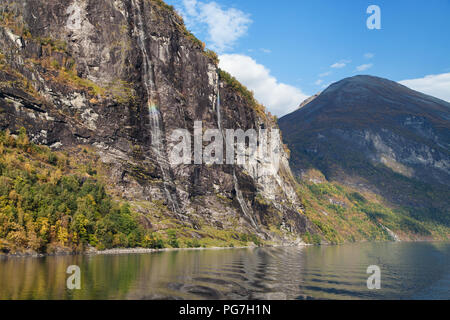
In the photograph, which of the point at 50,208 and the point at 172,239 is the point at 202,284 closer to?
the point at 50,208

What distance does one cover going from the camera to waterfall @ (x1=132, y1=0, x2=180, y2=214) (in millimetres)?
150625

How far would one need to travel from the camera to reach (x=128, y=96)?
520ft

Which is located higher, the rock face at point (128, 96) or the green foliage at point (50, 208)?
the rock face at point (128, 96)

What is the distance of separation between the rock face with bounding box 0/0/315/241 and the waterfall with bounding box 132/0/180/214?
44 cm

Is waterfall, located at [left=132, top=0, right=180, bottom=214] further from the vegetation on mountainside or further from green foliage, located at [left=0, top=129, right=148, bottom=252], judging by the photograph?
green foliage, located at [left=0, top=129, right=148, bottom=252]

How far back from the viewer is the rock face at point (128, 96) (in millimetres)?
137000

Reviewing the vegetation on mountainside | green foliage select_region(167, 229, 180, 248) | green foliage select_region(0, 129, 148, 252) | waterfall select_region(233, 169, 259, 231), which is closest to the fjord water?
green foliage select_region(0, 129, 148, 252)

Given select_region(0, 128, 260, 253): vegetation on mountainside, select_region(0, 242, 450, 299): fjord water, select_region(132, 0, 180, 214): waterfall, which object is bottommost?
select_region(0, 242, 450, 299): fjord water

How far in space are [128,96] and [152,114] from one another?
1183 cm

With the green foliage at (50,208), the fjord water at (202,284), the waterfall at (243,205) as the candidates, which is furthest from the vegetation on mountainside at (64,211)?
the waterfall at (243,205)

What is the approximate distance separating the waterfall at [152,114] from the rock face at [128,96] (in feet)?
1.44

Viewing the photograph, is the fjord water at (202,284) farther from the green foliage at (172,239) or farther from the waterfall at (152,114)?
the waterfall at (152,114)

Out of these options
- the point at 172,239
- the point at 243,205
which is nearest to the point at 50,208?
the point at 172,239
